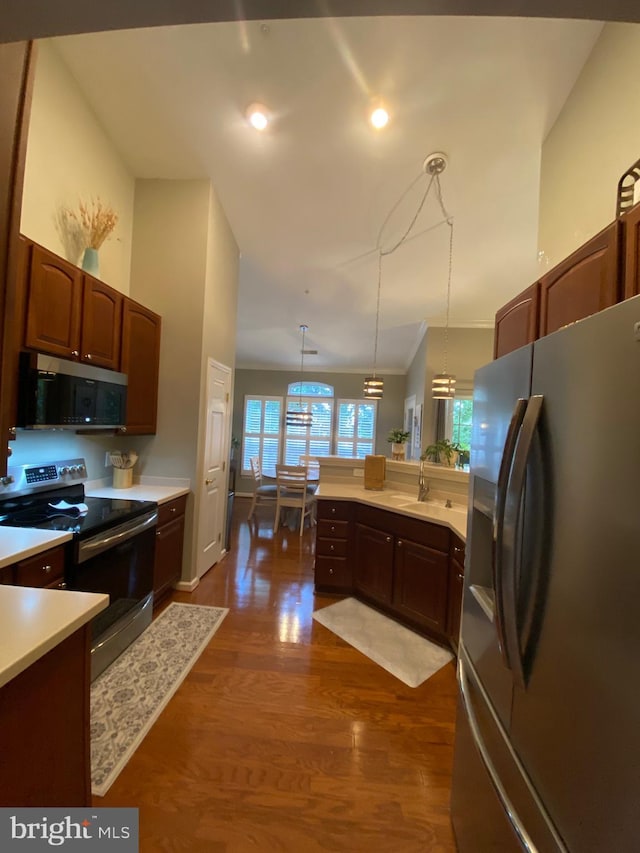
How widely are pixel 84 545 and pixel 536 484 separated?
2.07 metres

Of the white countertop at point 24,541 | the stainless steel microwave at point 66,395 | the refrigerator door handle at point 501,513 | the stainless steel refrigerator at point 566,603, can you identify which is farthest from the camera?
the stainless steel microwave at point 66,395

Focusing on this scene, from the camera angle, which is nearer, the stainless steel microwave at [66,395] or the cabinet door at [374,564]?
the stainless steel microwave at [66,395]

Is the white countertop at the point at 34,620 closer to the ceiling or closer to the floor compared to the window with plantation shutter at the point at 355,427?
closer to the floor

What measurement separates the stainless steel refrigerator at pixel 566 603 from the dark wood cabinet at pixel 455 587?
49.9 inches

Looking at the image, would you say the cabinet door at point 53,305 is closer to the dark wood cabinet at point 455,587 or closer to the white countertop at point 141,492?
the white countertop at point 141,492

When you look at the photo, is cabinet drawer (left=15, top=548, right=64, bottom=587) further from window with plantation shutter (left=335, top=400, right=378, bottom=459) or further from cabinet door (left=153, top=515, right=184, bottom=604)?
window with plantation shutter (left=335, top=400, right=378, bottom=459)

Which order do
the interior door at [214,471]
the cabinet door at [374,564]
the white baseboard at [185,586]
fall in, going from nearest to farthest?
the cabinet door at [374,564]
the white baseboard at [185,586]
the interior door at [214,471]

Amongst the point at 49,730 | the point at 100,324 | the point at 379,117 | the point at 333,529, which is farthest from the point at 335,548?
the point at 379,117

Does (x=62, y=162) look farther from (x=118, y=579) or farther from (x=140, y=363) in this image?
(x=118, y=579)

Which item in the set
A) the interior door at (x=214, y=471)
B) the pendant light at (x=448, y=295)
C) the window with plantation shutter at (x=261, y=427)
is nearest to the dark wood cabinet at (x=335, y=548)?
the interior door at (x=214, y=471)

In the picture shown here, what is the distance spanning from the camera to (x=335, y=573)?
319 cm

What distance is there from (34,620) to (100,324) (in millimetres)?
2075

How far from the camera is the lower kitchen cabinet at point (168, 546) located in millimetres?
2690

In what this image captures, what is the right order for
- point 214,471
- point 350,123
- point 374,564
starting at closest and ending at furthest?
1. point 350,123
2. point 374,564
3. point 214,471
